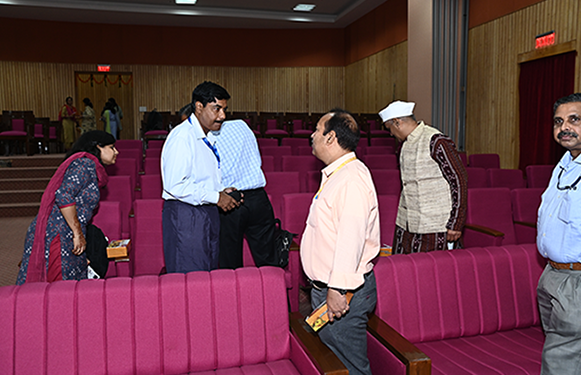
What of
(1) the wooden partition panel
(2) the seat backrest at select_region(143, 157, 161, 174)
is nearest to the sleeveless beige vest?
(2) the seat backrest at select_region(143, 157, 161, 174)

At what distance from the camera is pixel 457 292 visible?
2.19 m

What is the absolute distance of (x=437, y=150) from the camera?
96.0 inches

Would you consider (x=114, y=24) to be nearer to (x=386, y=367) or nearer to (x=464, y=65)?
(x=464, y=65)

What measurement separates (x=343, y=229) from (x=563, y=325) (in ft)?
3.10

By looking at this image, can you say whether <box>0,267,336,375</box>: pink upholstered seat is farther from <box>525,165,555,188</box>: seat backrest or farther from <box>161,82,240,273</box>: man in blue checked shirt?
<box>525,165,555,188</box>: seat backrest

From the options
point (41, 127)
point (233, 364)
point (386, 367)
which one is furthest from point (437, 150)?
point (41, 127)

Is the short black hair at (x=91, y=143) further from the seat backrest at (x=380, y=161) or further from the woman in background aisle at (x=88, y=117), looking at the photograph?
the woman in background aisle at (x=88, y=117)

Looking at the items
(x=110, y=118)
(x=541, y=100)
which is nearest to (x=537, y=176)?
(x=541, y=100)

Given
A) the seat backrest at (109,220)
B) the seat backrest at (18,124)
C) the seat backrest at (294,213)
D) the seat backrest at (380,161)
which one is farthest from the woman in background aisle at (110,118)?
the seat backrest at (294,213)

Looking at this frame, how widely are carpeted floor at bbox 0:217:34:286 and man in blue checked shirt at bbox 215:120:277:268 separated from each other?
2.45 meters

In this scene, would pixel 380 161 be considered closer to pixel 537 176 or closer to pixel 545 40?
pixel 537 176

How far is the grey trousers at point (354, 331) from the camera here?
5.54 feet

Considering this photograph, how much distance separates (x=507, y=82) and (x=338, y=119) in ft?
25.1

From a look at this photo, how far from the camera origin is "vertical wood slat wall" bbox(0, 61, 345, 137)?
1321 cm
